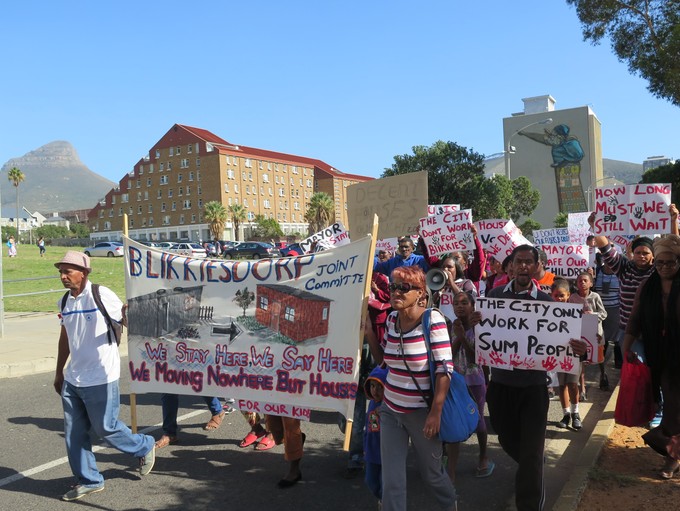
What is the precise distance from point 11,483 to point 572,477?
14.2 feet

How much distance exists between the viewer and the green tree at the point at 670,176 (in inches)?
1150

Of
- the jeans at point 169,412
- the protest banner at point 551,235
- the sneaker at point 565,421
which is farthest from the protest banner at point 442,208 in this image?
the jeans at point 169,412

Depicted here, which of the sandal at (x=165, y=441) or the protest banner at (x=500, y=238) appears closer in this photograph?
the sandal at (x=165, y=441)

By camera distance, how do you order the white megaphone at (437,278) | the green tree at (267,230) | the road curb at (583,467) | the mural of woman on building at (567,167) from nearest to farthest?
the road curb at (583,467)
the white megaphone at (437,278)
the green tree at (267,230)
the mural of woman on building at (567,167)

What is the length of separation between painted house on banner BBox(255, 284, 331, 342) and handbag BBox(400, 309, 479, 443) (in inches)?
46.6

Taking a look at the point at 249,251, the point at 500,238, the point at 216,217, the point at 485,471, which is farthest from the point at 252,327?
the point at 216,217

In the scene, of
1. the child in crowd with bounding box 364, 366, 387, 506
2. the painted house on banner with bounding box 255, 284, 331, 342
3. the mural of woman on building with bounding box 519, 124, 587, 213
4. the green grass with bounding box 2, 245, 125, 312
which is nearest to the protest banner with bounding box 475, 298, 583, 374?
the child in crowd with bounding box 364, 366, 387, 506

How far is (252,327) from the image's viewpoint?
4.78 meters

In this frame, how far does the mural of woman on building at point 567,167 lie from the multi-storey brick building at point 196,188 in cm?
4119

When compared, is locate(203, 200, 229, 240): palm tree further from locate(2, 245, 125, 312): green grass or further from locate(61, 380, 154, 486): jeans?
locate(61, 380, 154, 486): jeans

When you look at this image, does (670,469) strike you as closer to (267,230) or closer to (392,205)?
(392,205)

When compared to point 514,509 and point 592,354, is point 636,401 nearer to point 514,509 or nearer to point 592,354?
point 592,354

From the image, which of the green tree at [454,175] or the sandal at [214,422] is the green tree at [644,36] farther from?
the green tree at [454,175]

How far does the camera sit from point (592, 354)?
3.85 meters
